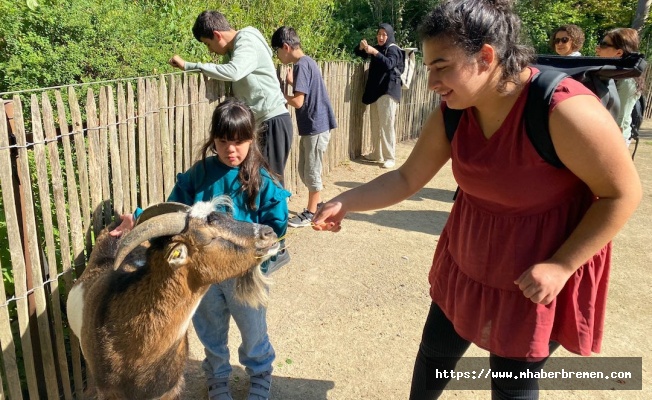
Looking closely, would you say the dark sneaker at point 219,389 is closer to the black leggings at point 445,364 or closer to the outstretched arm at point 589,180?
A: the black leggings at point 445,364

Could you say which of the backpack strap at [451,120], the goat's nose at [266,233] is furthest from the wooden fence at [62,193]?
the backpack strap at [451,120]

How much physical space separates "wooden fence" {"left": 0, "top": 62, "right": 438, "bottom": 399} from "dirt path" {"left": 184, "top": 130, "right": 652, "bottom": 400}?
3.22ft

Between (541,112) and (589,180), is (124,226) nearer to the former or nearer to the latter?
(541,112)

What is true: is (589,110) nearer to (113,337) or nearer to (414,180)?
(414,180)

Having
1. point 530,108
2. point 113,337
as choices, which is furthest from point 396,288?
point 530,108

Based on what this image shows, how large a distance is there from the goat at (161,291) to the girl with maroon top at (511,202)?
19.9 inches

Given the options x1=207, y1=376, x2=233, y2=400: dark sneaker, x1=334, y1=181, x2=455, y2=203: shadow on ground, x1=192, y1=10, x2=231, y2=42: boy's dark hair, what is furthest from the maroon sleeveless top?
x1=334, y1=181, x2=455, y2=203: shadow on ground

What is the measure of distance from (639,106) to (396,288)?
10.3 ft

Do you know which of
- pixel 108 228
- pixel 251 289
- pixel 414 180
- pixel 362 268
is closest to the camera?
pixel 414 180

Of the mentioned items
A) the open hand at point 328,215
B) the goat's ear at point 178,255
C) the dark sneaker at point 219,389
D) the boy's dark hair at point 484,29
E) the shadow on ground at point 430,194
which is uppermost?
the boy's dark hair at point 484,29

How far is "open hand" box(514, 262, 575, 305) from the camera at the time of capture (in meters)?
1.88

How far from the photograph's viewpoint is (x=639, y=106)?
17.0 feet

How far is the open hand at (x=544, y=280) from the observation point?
1879mm

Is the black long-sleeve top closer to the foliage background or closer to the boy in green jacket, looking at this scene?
the foliage background
